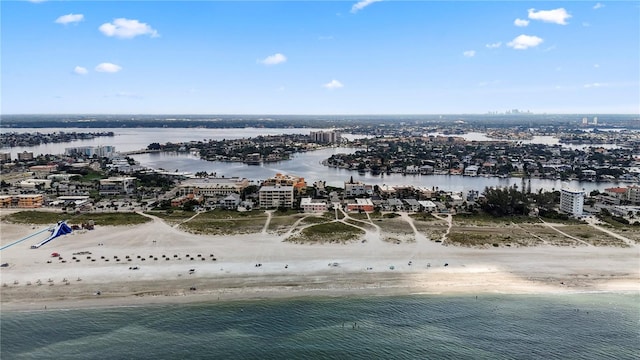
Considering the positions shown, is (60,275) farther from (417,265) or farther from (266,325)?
(417,265)

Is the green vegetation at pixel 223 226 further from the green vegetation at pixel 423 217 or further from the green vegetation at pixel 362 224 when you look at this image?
the green vegetation at pixel 423 217

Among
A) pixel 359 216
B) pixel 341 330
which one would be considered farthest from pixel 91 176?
pixel 341 330

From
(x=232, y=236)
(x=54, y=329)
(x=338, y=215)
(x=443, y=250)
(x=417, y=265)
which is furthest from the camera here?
(x=338, y=215)

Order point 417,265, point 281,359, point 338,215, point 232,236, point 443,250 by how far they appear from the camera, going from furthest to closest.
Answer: point 338,215 < point 232,236 < point 443,250 < point 417,265 < point 281,359

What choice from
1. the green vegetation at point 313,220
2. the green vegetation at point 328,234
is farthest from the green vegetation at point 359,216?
the green vegetation at point 328,234

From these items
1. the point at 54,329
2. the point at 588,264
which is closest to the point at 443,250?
the point at 588,264
